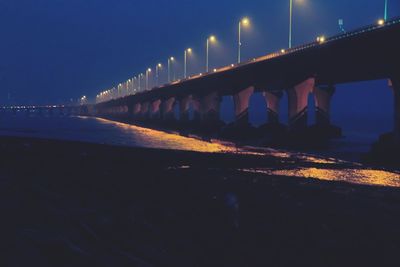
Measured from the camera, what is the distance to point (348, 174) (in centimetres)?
3219

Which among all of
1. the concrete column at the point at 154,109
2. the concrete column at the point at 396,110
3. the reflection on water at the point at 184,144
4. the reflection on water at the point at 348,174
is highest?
the concrete column at the point at 154,109

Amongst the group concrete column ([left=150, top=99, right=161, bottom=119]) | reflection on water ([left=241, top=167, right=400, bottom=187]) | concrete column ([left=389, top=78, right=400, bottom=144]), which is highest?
concrete column ([left=150, top=99, right=161, bottom=119])

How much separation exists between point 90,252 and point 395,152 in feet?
106

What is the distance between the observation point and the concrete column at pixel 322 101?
3031 inches

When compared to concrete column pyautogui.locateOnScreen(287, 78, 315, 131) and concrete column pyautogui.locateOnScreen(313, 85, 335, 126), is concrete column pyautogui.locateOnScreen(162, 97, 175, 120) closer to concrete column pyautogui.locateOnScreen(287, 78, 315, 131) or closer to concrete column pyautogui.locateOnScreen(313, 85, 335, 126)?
concrete column pyautogui.locateOnScreen(313, 85, 335, 126)

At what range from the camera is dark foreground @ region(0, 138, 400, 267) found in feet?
37.9

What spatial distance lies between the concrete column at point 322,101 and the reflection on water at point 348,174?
42.5m

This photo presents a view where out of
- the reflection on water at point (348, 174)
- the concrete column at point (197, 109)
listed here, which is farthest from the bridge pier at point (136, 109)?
the reflection on water at point (348, 174)

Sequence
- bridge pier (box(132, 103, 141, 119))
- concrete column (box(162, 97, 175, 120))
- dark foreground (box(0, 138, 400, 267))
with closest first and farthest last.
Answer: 1. dark foreground (box(0, 138, 400, 267))
2. concrete column (box(162, 97, 175, 120))
3. bridge pier (box(132, 103, 141, 119))

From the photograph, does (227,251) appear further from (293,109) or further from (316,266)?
(293,109)

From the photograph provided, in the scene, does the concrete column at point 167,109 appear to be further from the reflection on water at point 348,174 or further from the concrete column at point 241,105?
the reflection on water at point 348,174

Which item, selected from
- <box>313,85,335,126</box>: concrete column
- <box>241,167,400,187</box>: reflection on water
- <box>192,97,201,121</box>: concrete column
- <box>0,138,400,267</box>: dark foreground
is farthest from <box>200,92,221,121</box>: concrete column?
<box>0,138,400,267</box>: dark foreground

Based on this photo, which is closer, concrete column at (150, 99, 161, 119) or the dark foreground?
the dark foreground

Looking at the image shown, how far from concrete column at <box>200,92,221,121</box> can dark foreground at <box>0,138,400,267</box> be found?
230ft
